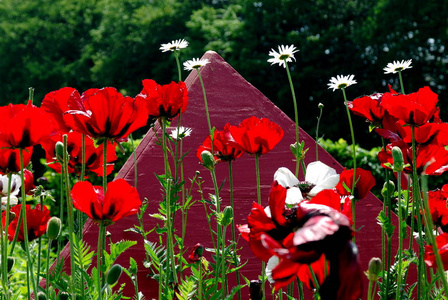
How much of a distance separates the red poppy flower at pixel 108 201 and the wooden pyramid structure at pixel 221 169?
3.27 ft

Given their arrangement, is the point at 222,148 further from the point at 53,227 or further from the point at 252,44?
the point at 252,44

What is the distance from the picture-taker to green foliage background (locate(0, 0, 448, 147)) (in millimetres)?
12828

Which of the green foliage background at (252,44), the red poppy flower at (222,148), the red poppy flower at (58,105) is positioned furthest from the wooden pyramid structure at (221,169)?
the green foliage background at (252,44)

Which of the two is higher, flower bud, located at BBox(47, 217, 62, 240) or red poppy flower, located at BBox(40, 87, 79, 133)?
red poppy flower, located at BBox(40, 87, 79, 133)

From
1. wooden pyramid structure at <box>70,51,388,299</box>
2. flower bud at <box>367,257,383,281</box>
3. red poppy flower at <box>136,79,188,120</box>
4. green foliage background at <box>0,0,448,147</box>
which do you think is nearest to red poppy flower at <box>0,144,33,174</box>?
red poppy flower at <box>136,79,188,120</box>

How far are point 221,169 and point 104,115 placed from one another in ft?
3.79

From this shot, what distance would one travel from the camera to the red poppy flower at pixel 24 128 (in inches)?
39.2

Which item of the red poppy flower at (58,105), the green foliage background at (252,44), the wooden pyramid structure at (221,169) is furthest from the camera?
the green foliage background at (252,44)

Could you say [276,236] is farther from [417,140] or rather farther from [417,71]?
[417,71]

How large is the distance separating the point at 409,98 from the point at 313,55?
12.9m

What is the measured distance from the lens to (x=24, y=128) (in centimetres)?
101

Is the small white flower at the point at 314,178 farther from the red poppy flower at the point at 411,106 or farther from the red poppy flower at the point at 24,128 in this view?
the red poppy flower at the point at 24,128

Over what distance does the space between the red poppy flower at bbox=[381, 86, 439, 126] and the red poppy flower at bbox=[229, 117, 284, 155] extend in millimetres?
279

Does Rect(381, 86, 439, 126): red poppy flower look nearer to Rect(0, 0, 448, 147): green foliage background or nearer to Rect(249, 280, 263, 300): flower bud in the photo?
Rect(249, 280, 263, 300): flower bud
